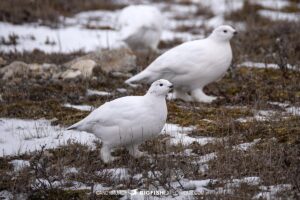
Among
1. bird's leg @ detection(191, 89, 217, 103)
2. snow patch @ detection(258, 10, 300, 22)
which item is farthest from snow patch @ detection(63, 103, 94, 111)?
snow patch @ detection(258, 10, 300, 22)

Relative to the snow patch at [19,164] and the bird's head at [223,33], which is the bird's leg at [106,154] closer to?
the snow patch at [19,164]

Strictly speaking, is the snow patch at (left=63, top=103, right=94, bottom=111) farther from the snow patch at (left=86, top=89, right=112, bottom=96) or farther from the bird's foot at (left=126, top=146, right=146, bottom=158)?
the bird's foot at (left=126, top=146, right=146, bottom=158)

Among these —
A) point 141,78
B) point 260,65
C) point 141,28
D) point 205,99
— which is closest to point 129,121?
point 141,78

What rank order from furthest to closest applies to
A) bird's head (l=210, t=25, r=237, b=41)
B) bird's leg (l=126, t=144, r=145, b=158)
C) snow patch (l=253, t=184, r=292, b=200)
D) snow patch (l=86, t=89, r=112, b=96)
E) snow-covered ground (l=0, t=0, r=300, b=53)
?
1. snow-covered ground (l=0, t=0, r=300, b=53)
2. snow patch (l=86, t=89, r=112, b=96)
3. bird's head (l=210, t=25, r=237, b=41)
4. bird's leg (l=126, t=144, r=145, b=158)
5. snow patch (l=253, t=184, r=292, b=200)

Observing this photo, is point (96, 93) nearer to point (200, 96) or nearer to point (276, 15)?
point (200, 96)

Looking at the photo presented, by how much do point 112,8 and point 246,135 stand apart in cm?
920

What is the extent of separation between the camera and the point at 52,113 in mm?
7094

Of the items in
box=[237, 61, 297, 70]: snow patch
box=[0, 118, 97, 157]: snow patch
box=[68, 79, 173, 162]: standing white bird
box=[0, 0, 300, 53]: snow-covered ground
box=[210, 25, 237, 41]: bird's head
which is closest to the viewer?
box=[68, 79, 173, 162]: standing white bird

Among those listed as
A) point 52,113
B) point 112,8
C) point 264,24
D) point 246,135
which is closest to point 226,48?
point 246,135

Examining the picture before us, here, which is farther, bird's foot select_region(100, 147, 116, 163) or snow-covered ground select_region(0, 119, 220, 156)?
snow-covered ground select_region(0, 119, 220, 156)

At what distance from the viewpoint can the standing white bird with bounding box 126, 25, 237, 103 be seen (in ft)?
24.3

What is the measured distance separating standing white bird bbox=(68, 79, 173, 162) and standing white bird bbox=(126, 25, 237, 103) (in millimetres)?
1712

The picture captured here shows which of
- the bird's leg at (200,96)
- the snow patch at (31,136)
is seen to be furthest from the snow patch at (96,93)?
the snow patch at (31,136)

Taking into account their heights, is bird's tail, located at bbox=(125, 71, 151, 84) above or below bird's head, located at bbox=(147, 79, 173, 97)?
below
